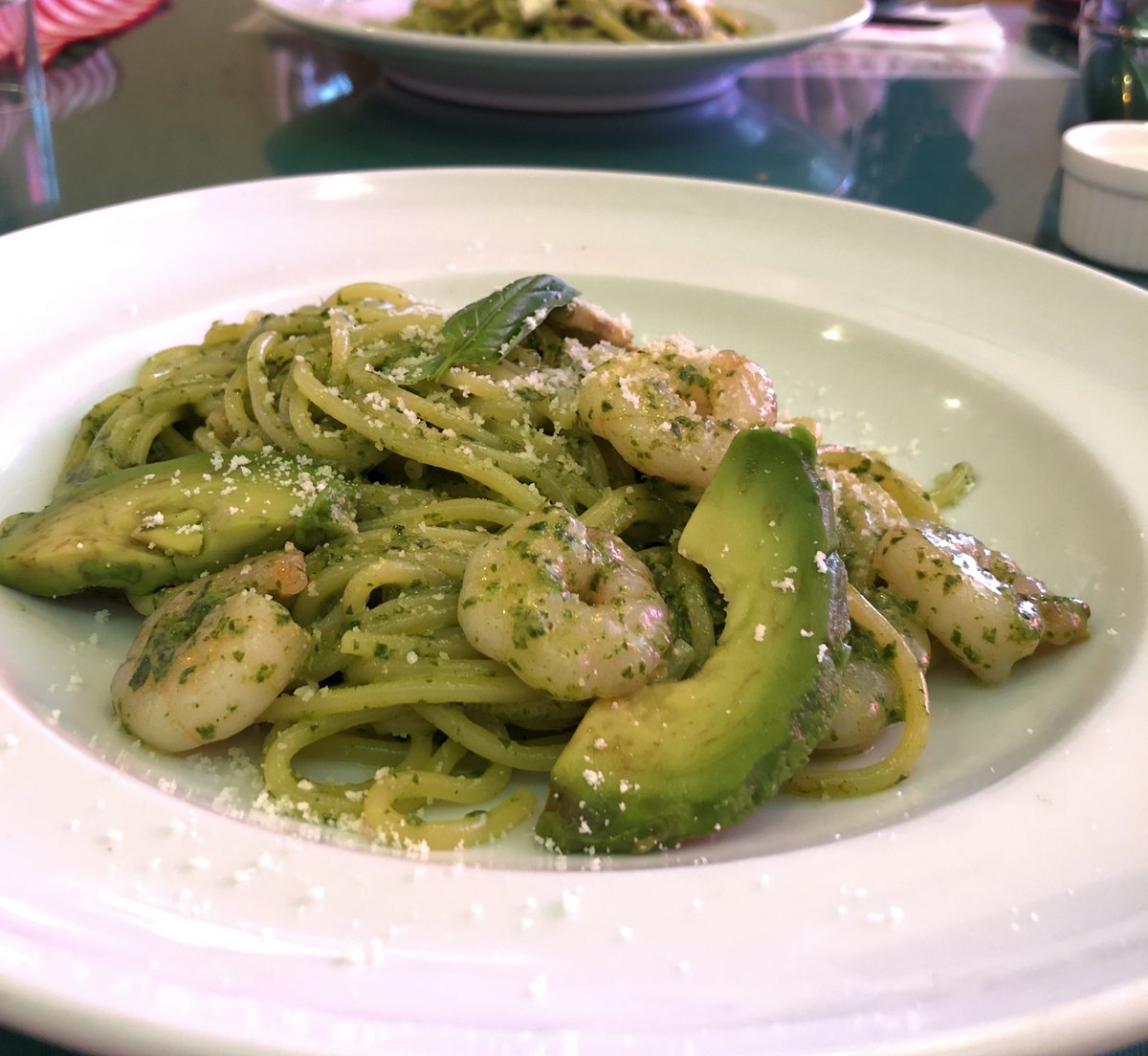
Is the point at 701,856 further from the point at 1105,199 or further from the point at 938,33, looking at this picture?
the point at 938,33

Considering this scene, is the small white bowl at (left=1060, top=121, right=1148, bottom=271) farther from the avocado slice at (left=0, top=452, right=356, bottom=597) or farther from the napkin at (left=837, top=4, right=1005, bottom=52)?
the avocado slice at (left=0, top=452, right=356, bottom=597)

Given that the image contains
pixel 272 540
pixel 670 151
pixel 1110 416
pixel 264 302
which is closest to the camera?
pixel 272 540

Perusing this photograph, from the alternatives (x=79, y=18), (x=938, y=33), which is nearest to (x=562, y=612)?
(x=79, y=18)

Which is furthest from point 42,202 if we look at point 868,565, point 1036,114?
point 1036,114

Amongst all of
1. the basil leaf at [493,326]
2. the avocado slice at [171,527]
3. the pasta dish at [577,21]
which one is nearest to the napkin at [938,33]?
the pasta dish at [577,21]

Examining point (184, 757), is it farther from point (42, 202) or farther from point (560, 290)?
point (42, 202)

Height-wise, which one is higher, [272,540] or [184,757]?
[272,540]

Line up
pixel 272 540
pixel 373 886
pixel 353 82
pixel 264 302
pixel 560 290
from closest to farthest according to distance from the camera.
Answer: pixel 373 886 → pixel 272 540 → pixel 560 290 → pixel 264 302 → pixel 353 82
